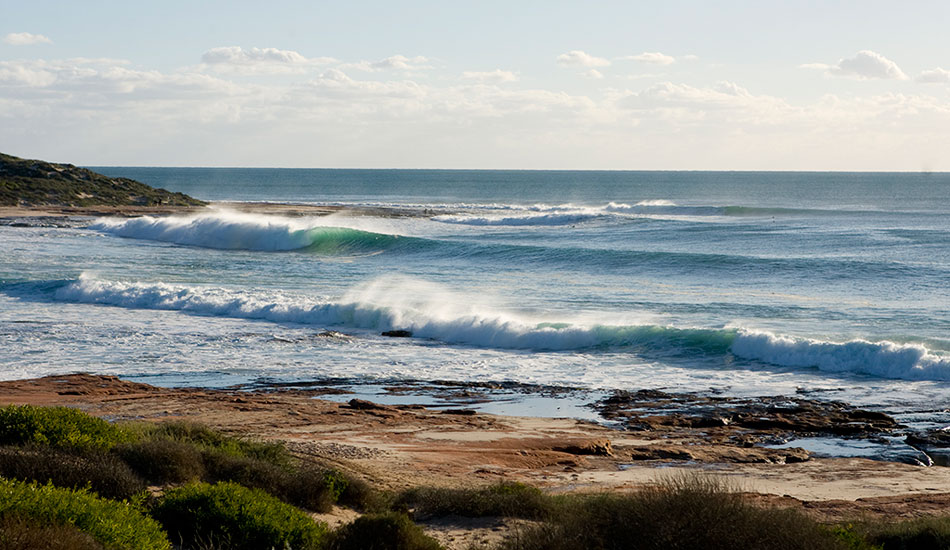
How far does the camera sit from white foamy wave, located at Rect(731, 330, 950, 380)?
61.7 feet

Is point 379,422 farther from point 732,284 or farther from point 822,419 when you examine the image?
point 732,284

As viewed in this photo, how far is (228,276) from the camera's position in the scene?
1358 inches

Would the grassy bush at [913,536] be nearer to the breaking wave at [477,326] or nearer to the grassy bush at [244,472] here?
the grassy bush at [244,472]

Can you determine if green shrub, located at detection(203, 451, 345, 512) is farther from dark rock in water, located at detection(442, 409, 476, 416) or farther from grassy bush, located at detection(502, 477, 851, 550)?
dark rock in water, located at detection(442, 409, 476, 416)

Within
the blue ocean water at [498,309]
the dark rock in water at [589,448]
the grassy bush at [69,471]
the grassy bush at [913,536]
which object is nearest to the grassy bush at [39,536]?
the grassy bush at [69,471]

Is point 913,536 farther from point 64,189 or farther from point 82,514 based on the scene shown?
point 64,189

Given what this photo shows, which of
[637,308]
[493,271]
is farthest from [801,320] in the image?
[493,271]

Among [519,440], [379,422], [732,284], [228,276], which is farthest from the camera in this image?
[228,276]

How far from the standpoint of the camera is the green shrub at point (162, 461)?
8664 mm

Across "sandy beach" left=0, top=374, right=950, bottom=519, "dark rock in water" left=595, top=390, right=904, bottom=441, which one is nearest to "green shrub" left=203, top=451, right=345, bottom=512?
"sandy beach" left=0, top=374, right=950, bottom=519

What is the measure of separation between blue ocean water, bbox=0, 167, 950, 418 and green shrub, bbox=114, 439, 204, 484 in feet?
29.6

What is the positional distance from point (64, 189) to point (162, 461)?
66.4 metres

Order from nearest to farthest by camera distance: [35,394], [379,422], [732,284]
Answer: [379,422] < [35,394] < [732,284]

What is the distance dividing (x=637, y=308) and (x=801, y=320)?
471 cm
